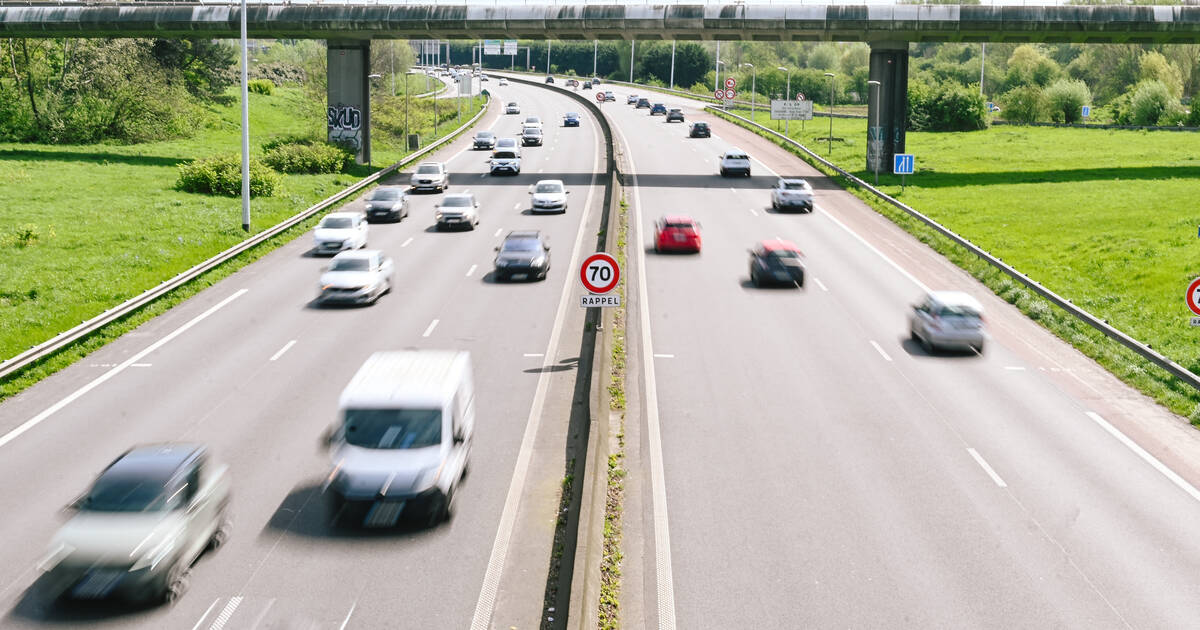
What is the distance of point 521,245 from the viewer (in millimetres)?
34906

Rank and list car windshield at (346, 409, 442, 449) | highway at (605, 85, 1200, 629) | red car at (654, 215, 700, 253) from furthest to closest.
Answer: red car at (654, 215, 700, 253), car windshield at (346, 409, 442, 449), highway at (605, 85, 1200, 629)

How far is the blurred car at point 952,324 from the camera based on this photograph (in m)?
26.2

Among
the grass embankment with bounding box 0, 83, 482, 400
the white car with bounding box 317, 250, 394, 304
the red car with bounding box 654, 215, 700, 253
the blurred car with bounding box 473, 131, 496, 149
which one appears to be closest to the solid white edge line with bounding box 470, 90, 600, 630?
the white car with bounding box 317, 250, 394, 304

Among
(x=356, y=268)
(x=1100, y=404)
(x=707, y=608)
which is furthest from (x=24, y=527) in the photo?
(x=1100, y=404)

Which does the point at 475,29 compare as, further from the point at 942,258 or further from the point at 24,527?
the point at 24,527

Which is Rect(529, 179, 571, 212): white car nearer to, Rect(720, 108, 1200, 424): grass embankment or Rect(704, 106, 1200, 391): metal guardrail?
Rect(720, 108, 1200, 424): grass embankment

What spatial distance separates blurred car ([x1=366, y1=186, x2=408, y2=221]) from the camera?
46312 mm

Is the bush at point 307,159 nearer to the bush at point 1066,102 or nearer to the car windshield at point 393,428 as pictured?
the car windshield at point 393,428

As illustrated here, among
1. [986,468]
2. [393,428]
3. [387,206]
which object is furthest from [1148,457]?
[387,206]

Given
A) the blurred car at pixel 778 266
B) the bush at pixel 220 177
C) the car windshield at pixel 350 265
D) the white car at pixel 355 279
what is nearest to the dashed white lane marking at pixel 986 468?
the blurred car at pixel 778 266

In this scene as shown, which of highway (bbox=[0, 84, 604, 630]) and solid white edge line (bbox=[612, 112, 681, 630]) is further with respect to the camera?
solid white edge line (bbox=[612, 112, 681, 630])

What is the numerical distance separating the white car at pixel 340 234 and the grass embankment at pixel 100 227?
2129 mm

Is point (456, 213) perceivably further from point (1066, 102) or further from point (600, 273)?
point (1066, 102)

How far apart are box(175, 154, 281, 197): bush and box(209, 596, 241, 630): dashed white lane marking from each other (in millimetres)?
38862
